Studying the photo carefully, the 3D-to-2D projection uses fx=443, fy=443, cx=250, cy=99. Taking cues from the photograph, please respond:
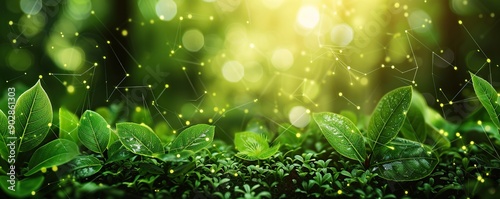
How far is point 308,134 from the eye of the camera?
4.22 feet

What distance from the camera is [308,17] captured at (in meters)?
1.96

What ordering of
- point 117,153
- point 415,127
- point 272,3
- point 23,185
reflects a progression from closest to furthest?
point 23,185, point 117,153, point 415,127, point 272,3

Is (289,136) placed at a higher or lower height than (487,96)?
lower

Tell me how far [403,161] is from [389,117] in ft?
0.35

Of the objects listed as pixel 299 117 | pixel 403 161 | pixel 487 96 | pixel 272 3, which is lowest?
pixel 299 117

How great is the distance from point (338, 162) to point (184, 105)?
1.00 meters

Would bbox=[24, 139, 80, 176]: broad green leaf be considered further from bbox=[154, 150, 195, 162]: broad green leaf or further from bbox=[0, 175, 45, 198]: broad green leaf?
bbox=[154, 150, 195, 162]: broad green leaf

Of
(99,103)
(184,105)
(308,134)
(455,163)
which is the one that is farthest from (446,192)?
(99,103)

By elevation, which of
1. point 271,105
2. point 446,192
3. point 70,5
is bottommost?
point 271,105

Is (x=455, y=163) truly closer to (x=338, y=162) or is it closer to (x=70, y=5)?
(x=338, y=162)

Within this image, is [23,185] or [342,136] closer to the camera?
[23,185]

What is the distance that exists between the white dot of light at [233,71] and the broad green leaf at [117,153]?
1.02 meters

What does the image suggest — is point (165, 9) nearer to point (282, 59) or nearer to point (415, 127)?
point (282, 59)

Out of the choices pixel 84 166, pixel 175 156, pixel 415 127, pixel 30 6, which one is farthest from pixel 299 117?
pixel 30 6
